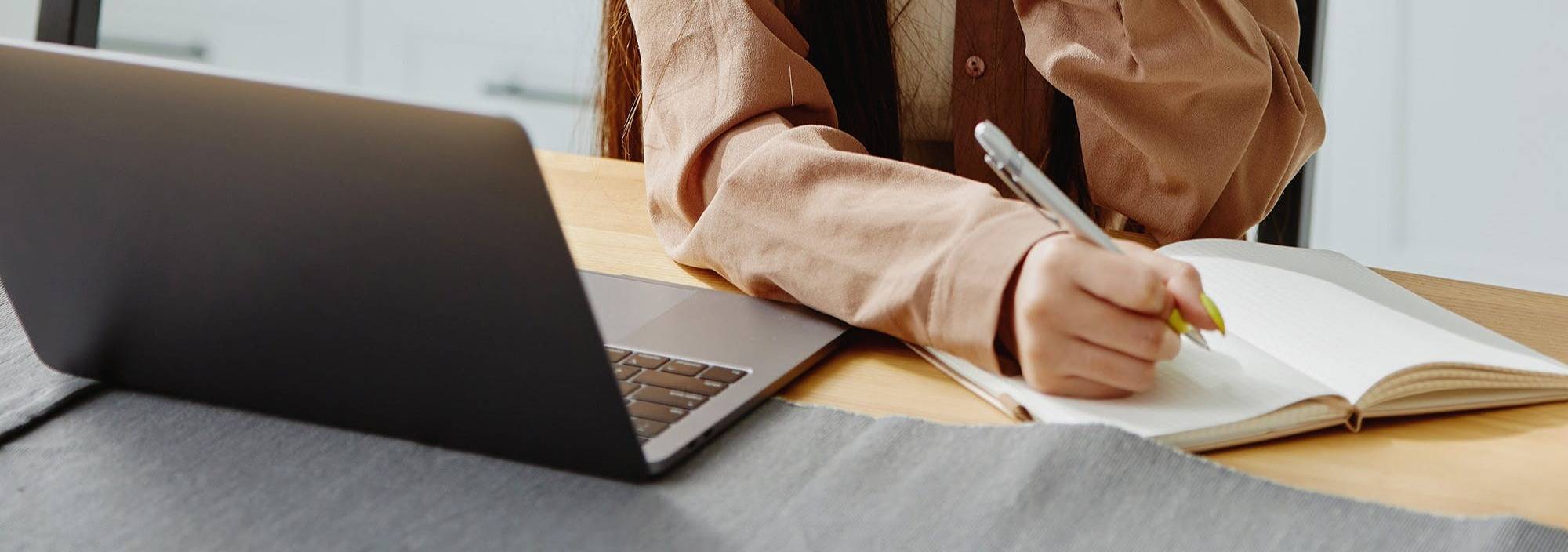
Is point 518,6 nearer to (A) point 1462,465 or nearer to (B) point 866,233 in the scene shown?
(B) point 866,233

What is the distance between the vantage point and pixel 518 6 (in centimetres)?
265

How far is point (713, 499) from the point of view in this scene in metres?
0.49

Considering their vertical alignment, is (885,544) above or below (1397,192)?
above

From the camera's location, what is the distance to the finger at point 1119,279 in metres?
0.55

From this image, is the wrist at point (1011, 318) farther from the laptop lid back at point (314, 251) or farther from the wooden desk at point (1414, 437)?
the laptop lid back at point (314, 251)

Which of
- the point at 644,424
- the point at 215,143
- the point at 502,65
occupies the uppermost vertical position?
the point at 215,143

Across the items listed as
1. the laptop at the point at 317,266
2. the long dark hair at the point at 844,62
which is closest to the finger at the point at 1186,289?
the laptop at the point at 317,266

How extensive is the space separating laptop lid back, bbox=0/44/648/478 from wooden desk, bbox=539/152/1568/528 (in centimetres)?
17

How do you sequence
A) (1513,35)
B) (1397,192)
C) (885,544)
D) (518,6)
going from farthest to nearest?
1. (518,6)
2. (1397,192)
3. (1513,35)
4. (885,544)

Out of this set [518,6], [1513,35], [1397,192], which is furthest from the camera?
[518,6]

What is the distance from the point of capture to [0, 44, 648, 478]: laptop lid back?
Answer: 45cm

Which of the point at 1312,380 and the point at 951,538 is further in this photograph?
the point at 1312,380

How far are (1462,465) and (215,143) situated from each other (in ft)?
1.73

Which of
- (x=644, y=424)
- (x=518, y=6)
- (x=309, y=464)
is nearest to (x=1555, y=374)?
(x=644, y=424)
